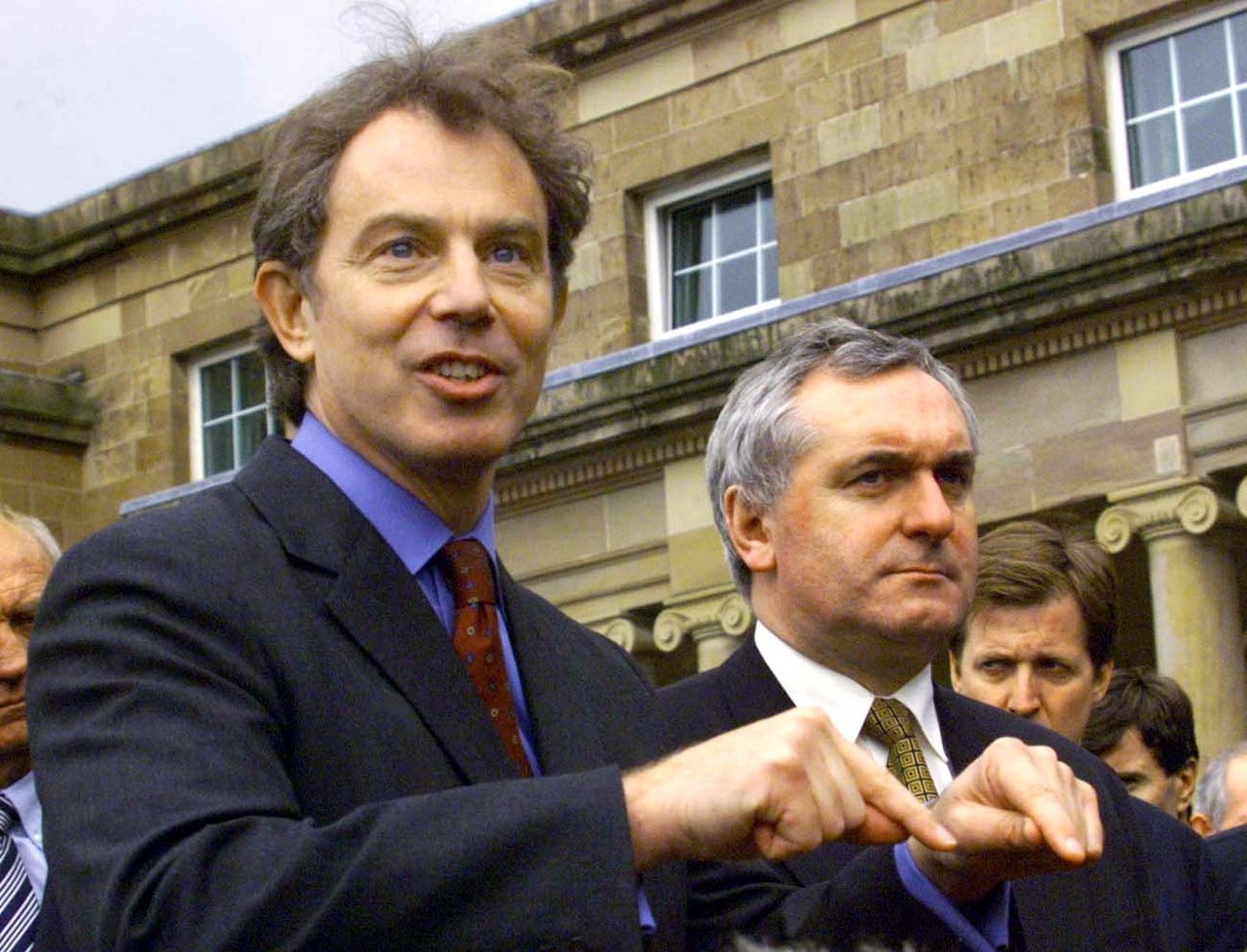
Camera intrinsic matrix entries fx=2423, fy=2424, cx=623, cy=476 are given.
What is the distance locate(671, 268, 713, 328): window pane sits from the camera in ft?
59.6

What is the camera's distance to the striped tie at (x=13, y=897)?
3.87 m

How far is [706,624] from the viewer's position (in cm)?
1538

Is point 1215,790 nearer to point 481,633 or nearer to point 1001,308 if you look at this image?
point 481,633

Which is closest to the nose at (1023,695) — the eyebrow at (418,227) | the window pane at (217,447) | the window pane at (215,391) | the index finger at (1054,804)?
the eyebrow at (418,227)

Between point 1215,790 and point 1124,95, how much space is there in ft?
34.0

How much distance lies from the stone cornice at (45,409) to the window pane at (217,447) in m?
1.30

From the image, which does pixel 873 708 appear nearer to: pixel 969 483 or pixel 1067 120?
pixel 969 483

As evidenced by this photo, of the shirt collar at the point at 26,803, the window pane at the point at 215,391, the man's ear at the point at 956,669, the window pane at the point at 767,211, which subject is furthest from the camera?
the window pane at the point at 215,391

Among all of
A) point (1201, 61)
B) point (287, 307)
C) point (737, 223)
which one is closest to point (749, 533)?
point (287, 307)

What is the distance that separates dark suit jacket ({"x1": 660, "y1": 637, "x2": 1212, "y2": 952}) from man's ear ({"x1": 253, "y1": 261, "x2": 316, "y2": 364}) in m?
0.79

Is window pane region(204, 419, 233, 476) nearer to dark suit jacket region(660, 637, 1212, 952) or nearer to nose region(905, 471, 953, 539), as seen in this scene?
dark suit jacket region(660, 637, 1212, 952)

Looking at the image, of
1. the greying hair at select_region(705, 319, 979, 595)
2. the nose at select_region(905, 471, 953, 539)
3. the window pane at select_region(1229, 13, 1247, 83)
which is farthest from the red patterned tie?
the window pane at select_region(1229, 13, 1247, 83)

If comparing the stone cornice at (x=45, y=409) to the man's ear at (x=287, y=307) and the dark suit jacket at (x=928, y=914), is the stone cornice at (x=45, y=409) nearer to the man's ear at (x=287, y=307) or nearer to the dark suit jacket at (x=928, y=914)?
the dark suit jacket at (x=928, y=914)

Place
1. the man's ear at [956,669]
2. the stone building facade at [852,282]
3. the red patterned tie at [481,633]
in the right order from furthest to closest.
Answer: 1. the stone building facade at [852,282]
2. the man's ear at [956,669]
3. the red patterned tie at [481,633]
